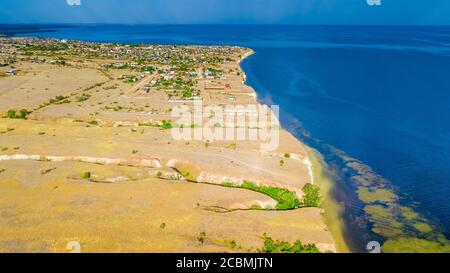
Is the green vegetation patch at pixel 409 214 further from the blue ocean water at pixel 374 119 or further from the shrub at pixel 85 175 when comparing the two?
the shrub at pixel 85 175

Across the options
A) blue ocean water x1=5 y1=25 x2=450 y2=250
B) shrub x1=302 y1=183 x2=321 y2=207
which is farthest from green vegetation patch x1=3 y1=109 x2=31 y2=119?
shrub x1=302 y1=183 x2=321 y2=207

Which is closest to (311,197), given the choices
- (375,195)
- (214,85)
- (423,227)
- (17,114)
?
(375,195)

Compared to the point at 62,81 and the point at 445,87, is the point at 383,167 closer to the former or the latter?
the point at 445,87

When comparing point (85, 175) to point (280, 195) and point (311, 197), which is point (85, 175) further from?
point (311, 197)

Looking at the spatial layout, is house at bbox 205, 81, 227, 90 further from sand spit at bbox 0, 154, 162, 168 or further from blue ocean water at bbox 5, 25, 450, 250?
sand spit at bbox 0, 154, 162, 168
